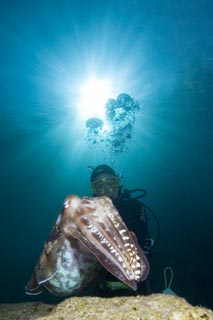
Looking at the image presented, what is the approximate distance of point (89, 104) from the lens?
3481 centimetres

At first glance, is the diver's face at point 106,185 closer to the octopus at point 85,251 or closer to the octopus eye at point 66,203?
the octopus at point 85,251

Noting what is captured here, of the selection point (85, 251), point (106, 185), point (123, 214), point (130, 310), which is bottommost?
point (130, 310)

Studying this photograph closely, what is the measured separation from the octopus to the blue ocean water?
3409mm

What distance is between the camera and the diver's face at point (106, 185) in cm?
713

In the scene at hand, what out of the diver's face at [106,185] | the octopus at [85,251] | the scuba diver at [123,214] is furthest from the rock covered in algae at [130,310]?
the diver's face at [106,185]

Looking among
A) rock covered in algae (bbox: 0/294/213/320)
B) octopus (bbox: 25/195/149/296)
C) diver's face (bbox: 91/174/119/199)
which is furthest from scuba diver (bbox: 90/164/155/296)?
rock covered in algae (bbox: 0/294/213/320)

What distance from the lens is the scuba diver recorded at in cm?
468

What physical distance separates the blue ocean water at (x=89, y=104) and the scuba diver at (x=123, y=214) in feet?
4.41

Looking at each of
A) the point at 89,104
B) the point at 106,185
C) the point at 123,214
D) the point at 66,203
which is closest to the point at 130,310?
the point at 66,203

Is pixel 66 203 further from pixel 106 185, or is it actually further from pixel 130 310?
pixel 106 185

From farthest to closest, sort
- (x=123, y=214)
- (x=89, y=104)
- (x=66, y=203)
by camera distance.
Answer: (x=89, y=104), (x=123, y=214), (x=66, y=203)

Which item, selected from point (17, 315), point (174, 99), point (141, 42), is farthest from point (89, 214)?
point (174, 99)

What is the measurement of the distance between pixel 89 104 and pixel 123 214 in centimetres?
3020

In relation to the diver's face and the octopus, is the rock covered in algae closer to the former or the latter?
the octopus
